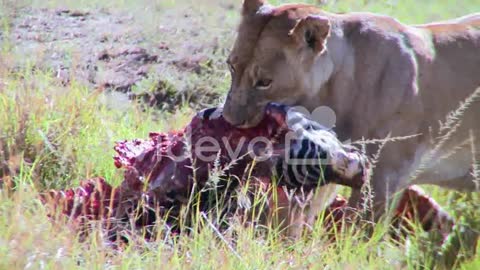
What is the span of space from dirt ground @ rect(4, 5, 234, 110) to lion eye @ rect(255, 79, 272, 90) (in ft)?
5.49

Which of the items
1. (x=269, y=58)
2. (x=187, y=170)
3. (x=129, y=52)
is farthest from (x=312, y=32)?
(x=129, y=52)

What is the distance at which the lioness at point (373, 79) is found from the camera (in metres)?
4.63

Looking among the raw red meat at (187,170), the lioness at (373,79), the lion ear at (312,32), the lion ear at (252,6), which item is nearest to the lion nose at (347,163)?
the raw red meat at (187,170)

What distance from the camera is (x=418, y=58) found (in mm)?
4938

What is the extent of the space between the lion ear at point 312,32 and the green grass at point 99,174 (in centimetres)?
76

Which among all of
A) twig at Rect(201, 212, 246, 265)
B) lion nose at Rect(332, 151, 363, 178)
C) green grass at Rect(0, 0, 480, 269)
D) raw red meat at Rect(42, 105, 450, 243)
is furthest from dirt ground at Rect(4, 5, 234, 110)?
lion nose at Rect(332, 151, 363, 178)

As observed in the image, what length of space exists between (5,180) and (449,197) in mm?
2269

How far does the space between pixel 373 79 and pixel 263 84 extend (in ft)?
1.63

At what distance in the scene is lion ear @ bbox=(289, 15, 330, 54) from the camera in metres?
4.54

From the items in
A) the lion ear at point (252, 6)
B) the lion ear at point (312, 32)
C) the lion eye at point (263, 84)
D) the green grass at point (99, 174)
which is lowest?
the green grass at point (99, 174)

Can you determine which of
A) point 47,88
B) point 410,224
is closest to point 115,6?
point 47,88

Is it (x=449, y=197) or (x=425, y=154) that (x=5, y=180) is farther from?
(x=449, y=197)

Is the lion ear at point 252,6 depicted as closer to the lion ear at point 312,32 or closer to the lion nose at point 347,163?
the lion ear at point 312,32

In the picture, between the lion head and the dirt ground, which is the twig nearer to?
the lion head
